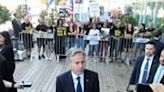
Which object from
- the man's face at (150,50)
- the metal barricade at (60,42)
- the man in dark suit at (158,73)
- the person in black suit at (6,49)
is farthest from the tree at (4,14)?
the man in dark suit at (158,73)

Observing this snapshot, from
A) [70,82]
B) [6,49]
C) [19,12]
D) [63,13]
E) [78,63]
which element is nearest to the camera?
[78,63]

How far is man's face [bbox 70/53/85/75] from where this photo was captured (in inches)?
111

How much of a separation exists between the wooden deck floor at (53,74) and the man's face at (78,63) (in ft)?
13.3

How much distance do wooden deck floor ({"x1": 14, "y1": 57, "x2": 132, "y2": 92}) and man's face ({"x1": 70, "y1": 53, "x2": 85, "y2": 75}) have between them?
13.3ft

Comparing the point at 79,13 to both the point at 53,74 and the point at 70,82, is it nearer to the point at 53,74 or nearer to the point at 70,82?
the point at 53,74

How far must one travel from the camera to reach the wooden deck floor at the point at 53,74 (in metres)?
7.11

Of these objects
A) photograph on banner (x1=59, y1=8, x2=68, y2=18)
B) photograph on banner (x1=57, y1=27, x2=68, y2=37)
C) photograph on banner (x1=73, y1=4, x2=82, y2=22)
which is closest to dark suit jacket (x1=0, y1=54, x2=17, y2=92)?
photograph on banner (x1=57, y1=27, x2=68, y2=37)

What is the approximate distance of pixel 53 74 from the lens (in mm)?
8117

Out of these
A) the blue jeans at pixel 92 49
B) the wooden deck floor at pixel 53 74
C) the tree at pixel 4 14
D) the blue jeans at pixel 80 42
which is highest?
the tree at pixel 4 14

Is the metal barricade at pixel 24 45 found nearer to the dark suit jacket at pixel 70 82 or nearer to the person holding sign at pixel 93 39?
the person holding sign at pixel 93 39

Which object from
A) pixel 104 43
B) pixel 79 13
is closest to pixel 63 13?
pixel 79 13

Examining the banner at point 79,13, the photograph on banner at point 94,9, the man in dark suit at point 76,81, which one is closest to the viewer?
the man in dark suit at point 76,81

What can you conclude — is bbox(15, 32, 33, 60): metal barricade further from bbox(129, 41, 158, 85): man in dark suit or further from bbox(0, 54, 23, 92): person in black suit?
bbox(129, 41, 158, 85): man in dark suit

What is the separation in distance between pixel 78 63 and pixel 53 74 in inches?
212
